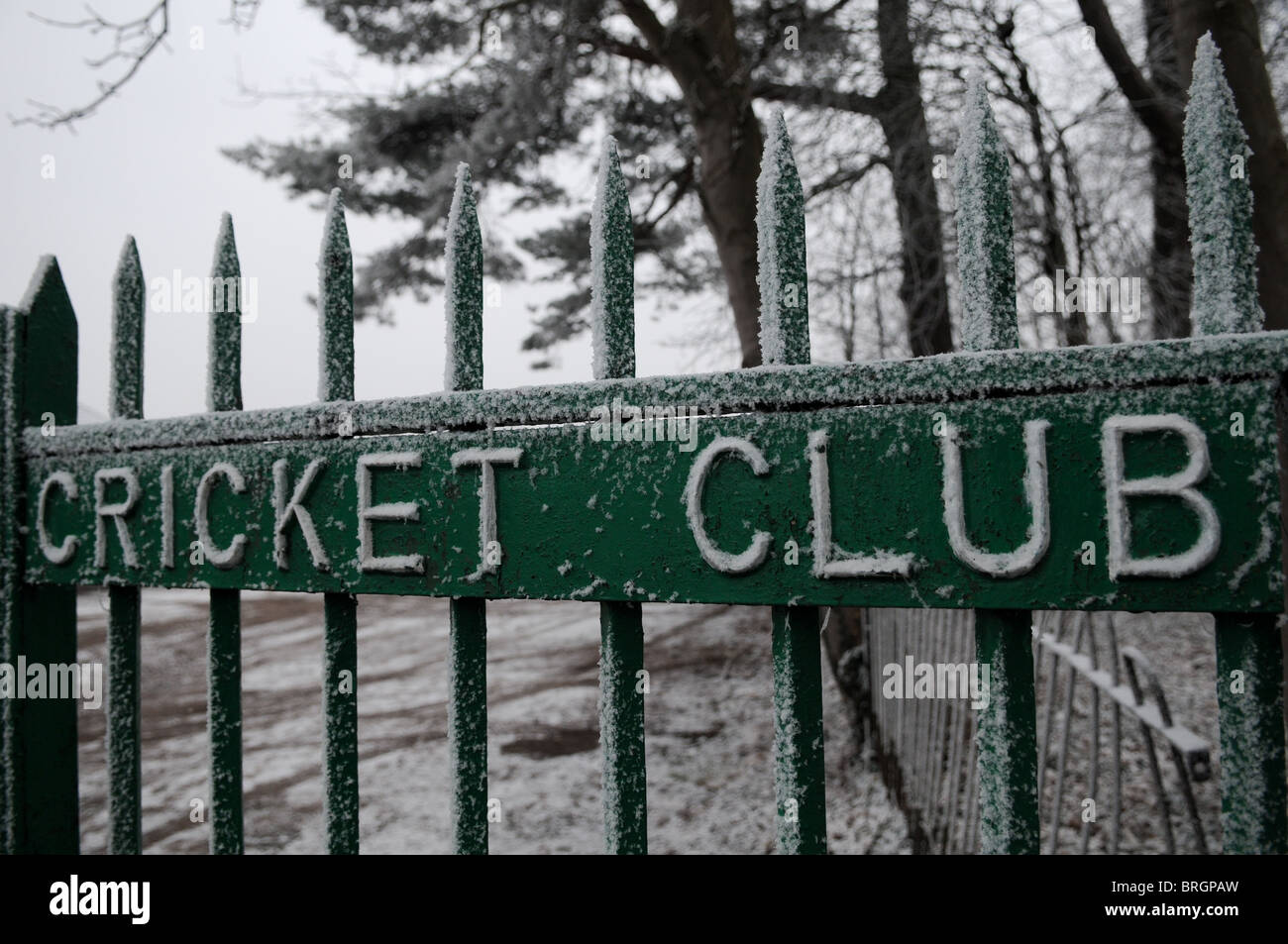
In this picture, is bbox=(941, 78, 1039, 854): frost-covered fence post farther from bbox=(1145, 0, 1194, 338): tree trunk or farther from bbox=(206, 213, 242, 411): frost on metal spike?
bbox=(1145, 0, 1194, 338): tree trunk

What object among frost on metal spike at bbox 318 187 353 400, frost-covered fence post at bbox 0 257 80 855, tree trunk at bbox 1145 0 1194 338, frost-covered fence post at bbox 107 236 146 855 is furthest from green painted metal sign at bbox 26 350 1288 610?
tree trunk at bbox 1145 0 1194 338

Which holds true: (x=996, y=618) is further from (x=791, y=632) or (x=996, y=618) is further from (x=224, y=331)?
(x=224, y=331)

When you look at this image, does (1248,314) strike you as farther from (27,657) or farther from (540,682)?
(540,682)

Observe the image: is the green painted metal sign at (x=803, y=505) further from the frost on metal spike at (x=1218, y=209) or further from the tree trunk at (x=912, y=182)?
the tree trunk at (x=912, y=182)

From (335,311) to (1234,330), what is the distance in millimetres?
1318

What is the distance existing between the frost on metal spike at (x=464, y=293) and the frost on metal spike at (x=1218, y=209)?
97 cm

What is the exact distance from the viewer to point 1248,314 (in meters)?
0.90

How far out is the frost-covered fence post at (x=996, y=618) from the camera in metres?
0.97

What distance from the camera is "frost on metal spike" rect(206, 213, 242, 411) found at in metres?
1.55

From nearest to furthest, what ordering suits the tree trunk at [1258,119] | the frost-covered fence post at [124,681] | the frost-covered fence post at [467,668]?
the frost-covered fence post at [467,668] < the frost-covered fence post at [124,681] < the tree trunk at [1258,119]

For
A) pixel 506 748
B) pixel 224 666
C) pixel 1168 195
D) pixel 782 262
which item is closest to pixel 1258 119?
pixel 1168 195

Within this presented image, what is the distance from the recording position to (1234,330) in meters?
0.90

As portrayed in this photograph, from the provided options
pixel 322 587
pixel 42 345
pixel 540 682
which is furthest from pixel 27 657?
pixel 540 682

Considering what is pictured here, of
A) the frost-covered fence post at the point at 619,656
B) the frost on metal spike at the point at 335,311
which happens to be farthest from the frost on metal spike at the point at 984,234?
the frost on metal spike at the point at 335,311
